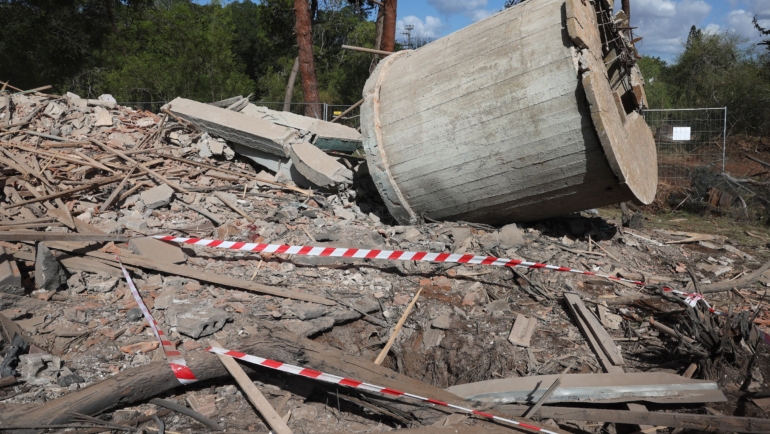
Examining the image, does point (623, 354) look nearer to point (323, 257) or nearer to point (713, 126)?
point (323, 257)

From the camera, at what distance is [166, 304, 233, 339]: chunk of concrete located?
413cm

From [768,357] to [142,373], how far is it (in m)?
4.74

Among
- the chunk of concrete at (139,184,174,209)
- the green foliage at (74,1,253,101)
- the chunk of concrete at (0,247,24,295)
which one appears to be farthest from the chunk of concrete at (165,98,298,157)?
the green foliage at (74,1,253,101)

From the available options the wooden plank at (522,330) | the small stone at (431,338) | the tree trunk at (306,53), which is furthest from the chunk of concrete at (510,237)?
the tree trunk at (306,53)

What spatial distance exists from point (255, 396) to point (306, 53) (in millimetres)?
9908

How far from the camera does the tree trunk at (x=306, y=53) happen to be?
1175 cm

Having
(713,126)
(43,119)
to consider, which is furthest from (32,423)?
(713,126)

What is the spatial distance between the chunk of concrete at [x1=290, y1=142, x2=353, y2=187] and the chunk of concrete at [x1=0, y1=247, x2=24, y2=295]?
12.1ft

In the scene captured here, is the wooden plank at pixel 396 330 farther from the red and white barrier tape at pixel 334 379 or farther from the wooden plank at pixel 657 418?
the wooden plank at pixel 657 418

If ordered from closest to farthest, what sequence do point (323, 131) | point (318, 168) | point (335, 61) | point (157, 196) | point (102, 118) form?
point (157, 196) < point (318, 168) < point (323, 131) < point (102, 118) < point (335, 61)

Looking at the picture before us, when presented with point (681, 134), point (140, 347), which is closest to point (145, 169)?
point (140, 347)

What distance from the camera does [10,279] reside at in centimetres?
437

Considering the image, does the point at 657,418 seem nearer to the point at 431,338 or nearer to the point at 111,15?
the point at 431,338

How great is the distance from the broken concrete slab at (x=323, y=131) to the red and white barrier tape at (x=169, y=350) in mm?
3929
